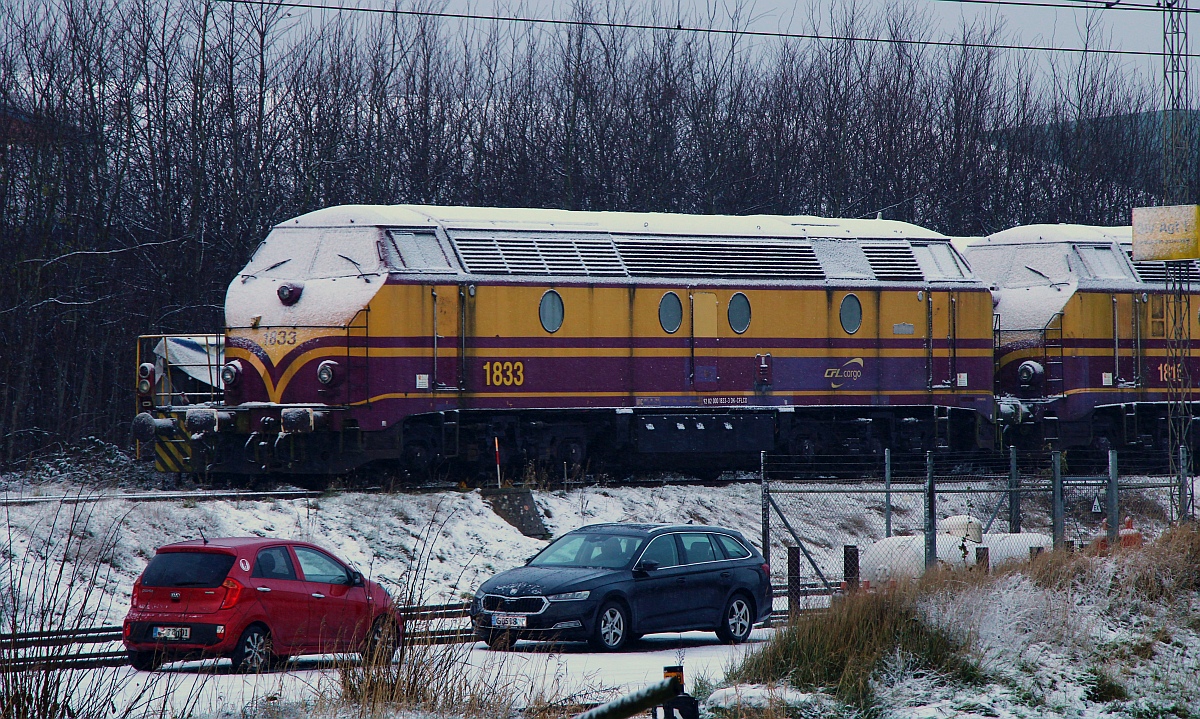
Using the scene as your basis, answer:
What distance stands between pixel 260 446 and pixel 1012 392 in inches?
581

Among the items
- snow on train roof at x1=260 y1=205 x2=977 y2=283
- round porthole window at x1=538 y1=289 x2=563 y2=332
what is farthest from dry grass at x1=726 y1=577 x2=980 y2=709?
snow on train roof at x1=260 y1=205 x2=977 y2=283

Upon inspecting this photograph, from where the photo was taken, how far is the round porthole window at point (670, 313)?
2231cm

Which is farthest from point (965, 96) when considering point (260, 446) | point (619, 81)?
point (260, 446)

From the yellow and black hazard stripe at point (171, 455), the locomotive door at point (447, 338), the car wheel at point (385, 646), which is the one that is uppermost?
the locomotive door at point (447, 338)

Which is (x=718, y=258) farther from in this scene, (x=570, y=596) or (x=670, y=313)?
(x=570, y=596)

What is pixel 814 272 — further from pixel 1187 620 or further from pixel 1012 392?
pixel 1187 620

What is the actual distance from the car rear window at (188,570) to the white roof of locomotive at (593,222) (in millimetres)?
9251

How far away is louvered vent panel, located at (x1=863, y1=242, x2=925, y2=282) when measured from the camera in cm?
2412

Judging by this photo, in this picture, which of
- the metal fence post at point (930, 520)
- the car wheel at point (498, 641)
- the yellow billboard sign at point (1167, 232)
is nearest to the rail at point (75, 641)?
the car wheel at point (498, 641)

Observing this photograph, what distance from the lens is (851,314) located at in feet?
77.8

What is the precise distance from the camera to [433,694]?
353 inches

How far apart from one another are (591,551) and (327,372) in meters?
6.86

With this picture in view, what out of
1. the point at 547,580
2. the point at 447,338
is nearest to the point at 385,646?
the point at 547,580

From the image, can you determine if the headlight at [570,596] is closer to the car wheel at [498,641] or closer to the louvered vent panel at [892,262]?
the car wheel at [498,641]
